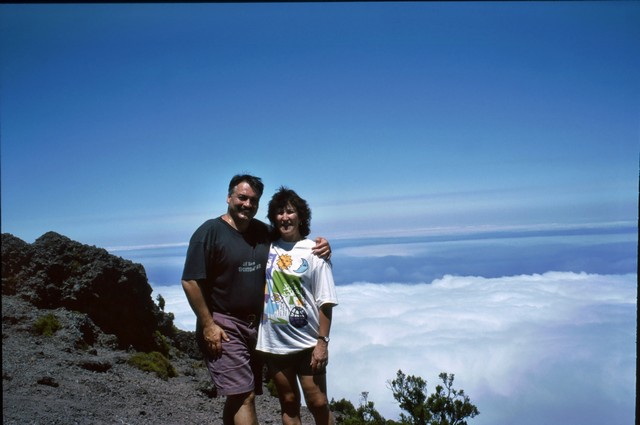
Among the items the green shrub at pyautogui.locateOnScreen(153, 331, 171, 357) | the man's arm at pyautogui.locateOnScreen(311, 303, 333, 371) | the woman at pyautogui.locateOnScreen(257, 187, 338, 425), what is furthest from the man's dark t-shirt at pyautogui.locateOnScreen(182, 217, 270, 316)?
the green shrub at pyautogui.locateOnScreen(153, 331, 171, 357)

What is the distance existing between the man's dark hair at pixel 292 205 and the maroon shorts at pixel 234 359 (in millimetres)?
869

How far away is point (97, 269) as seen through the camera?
1131 cm

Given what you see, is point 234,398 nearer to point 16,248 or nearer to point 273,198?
point 273,198

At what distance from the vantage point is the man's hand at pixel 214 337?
4652 mm

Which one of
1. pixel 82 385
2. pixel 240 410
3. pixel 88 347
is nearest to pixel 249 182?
pixel 240 410

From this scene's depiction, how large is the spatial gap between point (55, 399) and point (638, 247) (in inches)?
274

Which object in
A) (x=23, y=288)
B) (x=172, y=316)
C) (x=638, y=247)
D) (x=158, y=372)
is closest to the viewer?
(x=638, y=247)

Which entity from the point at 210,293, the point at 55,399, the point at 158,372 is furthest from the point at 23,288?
the point at 210,293

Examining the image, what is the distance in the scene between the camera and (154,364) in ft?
33.7

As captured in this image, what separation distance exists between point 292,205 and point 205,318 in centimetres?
114

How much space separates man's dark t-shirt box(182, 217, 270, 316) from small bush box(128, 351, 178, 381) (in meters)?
5.89

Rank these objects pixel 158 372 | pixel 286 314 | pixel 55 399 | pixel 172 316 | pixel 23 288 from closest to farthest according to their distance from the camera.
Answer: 1. pixel 286 314
2. pixel 55 399
3. pixel 158 372
4. pixel 23 288
5. pixel 172 316

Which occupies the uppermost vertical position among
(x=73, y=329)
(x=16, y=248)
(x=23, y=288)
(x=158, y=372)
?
(x=16, y=248)

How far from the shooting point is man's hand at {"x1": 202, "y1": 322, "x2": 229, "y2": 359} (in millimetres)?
4652
